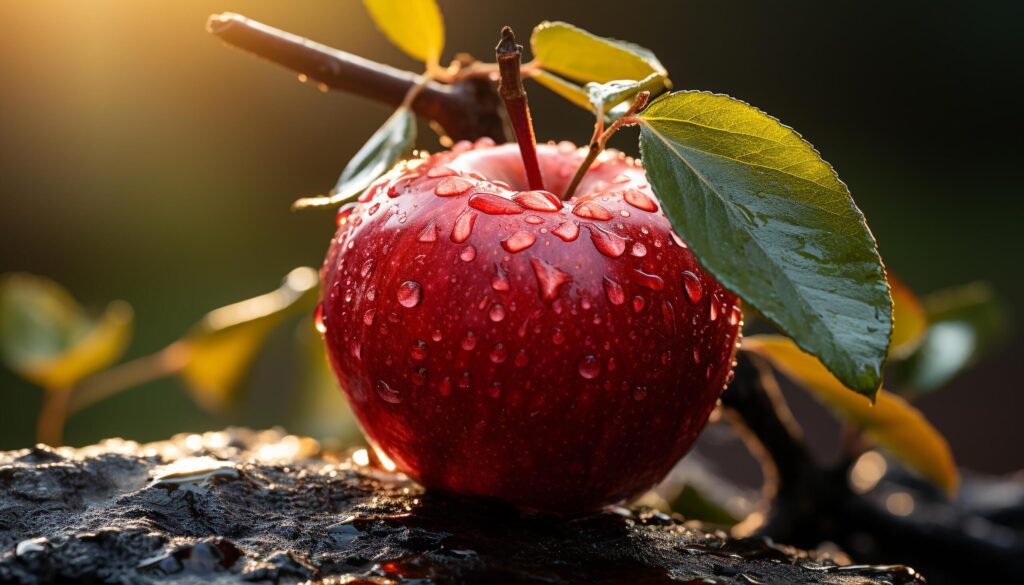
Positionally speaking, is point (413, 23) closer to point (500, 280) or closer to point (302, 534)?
point (500, 280)

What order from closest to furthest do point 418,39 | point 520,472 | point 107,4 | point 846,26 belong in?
1. point 520,472
2. point 418,39
3. point 107,4
4. point 846,26

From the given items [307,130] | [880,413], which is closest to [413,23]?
[880,413]

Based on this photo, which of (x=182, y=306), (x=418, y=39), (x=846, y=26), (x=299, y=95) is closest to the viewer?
(x=418, y=39)

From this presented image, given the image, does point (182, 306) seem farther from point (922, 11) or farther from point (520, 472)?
point (922, 11)

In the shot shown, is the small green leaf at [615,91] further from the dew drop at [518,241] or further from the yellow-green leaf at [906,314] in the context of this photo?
the yellow-green leaf at [906,314]

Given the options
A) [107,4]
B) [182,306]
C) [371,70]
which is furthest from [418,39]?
[107,4]

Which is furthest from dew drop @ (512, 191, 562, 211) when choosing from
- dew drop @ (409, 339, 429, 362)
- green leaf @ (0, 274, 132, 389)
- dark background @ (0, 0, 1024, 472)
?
dark background @ (0, 0, 1024, 472)

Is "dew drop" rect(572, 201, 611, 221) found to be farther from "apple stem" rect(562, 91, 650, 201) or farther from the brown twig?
the brown twig
